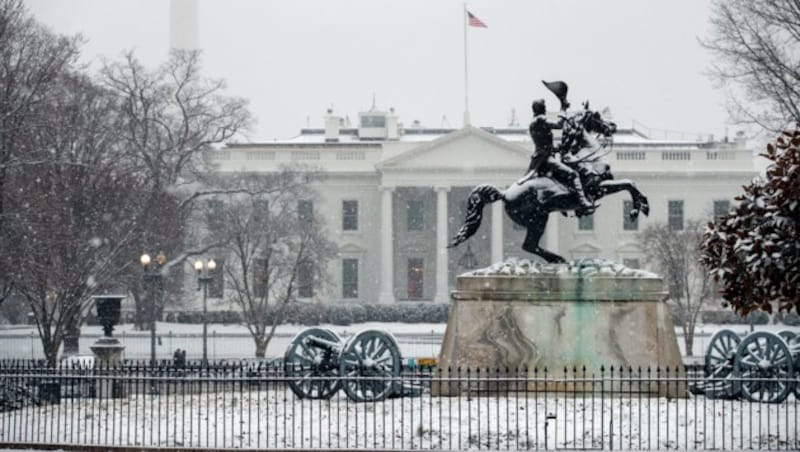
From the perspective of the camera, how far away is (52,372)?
56.8 ft

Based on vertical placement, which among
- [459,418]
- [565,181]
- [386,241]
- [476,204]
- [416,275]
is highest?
[386,241]

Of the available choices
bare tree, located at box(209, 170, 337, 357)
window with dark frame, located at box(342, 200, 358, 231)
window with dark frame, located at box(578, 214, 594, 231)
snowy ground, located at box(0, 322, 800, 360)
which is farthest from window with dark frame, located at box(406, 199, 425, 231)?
snowy ground, located at box(0, 322, 800, 360)

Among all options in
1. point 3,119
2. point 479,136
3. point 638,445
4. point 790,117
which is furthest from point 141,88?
point 638,445

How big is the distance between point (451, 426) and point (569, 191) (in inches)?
167

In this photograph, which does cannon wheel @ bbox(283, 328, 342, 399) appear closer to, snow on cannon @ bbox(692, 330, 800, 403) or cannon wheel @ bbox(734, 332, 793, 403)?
snow on cannon @ bbox(692, 330, 800, 403)

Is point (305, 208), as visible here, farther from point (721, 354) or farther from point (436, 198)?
point (721, 354)

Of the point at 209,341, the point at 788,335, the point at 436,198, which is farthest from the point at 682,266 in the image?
the point at 788,335

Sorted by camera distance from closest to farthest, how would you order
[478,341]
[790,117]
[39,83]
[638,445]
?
1. [638,445]
2. [478,341]
3. [790,117]
4. [39,83]

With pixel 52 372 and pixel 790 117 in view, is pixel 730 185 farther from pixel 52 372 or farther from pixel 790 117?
pixel 52 372

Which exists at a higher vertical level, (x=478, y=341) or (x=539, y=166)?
(x=539, y=166)

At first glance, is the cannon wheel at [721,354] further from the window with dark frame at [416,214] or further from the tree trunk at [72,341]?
the window with dark frame at [416,214]

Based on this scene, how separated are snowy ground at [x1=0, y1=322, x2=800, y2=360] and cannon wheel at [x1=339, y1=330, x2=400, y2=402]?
19.3 metres

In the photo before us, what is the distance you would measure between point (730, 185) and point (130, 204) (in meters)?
37.9

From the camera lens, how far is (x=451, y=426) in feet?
47.3
